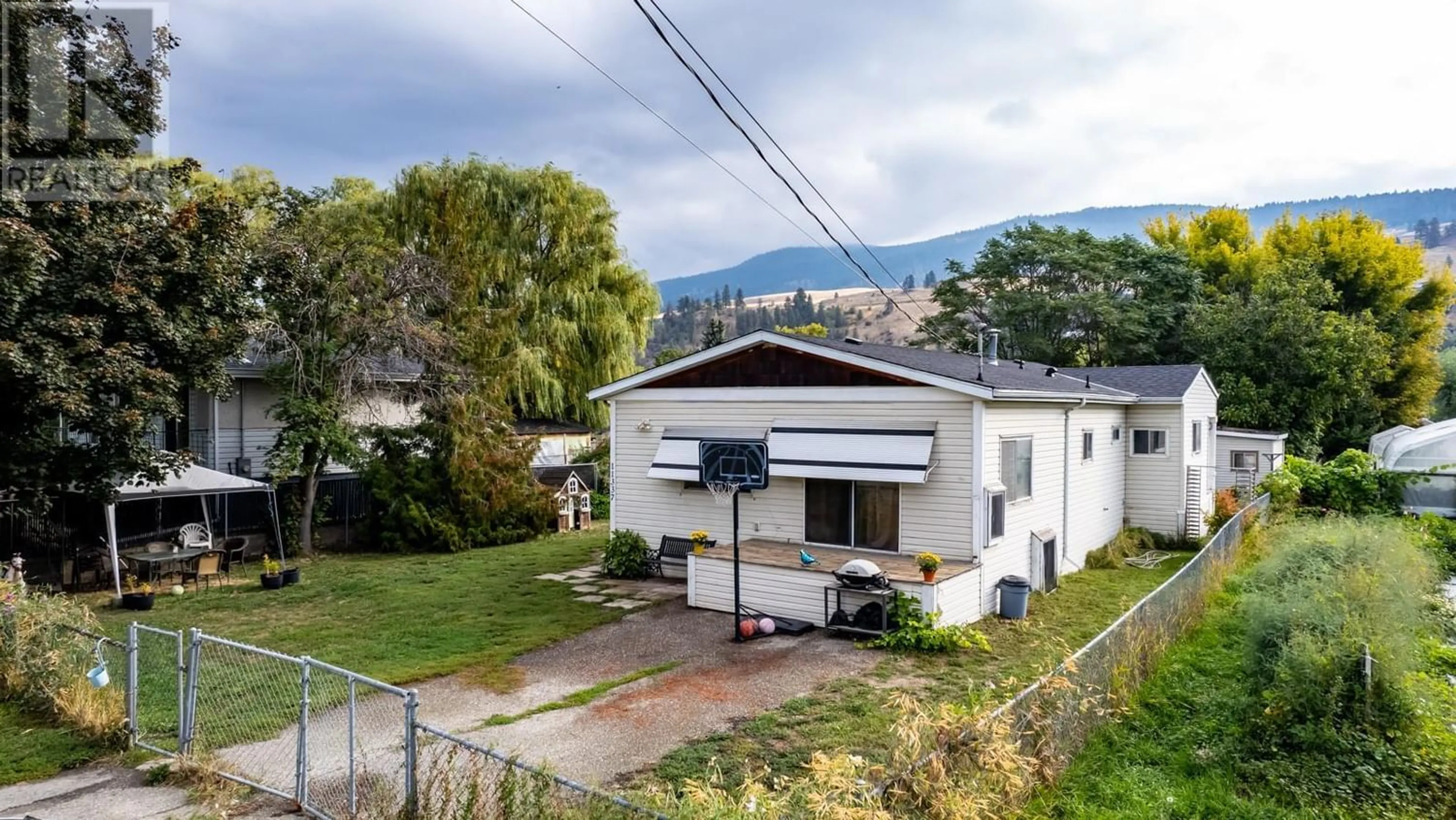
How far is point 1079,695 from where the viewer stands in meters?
6.45

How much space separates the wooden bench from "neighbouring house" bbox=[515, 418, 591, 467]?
11.3 metres

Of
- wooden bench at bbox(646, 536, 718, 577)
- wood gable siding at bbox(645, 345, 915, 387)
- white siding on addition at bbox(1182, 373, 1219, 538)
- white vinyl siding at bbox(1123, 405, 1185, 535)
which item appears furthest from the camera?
white siding on addition at bbox(1182, 373, 1219, 538)

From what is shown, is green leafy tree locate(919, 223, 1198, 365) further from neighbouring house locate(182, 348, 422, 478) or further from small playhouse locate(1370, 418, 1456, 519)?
neighbouring house locate(182, 348, 422, 478)

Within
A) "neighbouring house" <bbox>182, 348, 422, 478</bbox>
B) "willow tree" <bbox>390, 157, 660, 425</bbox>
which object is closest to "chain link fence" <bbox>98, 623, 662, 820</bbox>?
"neighbouring house" <bbox>182, 348, 422, 478</bbox>

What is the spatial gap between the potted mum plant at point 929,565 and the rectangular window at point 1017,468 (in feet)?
8.79

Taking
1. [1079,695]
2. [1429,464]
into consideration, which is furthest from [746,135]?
[1429,464]

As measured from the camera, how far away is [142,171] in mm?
12375

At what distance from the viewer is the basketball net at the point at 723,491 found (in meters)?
10.6

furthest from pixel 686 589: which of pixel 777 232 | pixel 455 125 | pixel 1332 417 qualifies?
pixel 1332 417

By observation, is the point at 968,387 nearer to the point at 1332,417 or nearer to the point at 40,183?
the point at 40,183

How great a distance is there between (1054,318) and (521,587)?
29588mm

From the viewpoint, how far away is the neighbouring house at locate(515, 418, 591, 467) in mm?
25516

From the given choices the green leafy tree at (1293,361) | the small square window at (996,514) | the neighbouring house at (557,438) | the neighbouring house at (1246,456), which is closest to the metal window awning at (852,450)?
the small square window at (996,514)

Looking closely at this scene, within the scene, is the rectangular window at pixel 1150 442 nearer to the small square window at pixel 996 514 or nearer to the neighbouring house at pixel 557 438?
the small square window at pixel 996 514
